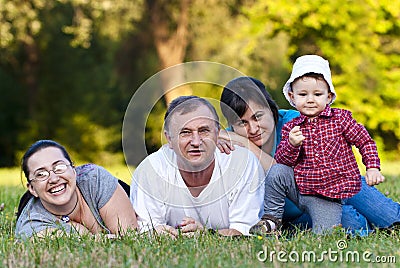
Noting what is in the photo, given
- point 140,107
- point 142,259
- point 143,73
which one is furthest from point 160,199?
point 143,73

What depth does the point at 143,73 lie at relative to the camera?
23.6m

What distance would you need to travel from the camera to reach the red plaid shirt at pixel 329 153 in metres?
4.14

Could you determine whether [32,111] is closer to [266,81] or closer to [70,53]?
[70,53]

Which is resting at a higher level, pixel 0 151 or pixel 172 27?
pixel 172 27

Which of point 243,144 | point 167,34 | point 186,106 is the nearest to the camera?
point 186,106

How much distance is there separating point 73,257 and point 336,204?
1790 mm

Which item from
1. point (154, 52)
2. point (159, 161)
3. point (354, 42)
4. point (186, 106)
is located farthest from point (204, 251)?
point (154, 52)

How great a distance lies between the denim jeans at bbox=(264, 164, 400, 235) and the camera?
13.9 ft

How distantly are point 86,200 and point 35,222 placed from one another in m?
0.36

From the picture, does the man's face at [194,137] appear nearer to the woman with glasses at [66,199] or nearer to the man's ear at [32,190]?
the woman with glasses at [66,199]

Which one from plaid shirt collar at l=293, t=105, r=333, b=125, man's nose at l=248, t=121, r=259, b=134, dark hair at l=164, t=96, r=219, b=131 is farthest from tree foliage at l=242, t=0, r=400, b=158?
dark hair at l=164, t=96, r=219, b=131

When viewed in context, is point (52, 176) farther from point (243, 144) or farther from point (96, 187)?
point (243, 144)

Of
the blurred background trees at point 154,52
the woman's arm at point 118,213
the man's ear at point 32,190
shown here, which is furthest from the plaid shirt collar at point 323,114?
the blurred background trees at point 154,52

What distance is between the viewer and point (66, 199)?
13.7 ft
